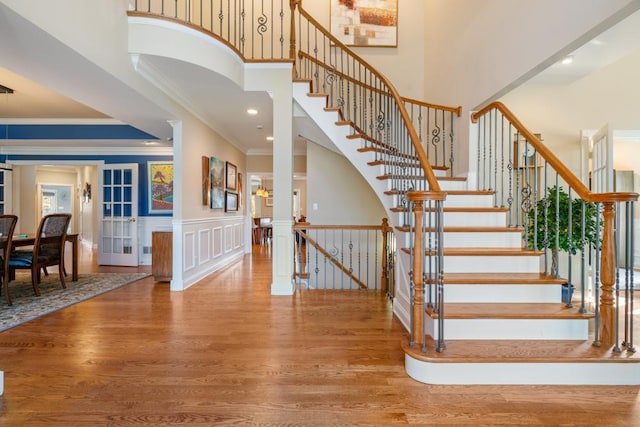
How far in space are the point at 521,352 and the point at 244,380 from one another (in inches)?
68.6

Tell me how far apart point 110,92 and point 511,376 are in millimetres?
4215

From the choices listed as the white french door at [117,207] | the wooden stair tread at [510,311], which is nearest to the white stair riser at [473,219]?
the wooden stair tread at [510,311]

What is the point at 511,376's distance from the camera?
189cm

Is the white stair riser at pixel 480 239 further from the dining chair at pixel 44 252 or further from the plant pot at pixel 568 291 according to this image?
the dining chair at pixel 44 252

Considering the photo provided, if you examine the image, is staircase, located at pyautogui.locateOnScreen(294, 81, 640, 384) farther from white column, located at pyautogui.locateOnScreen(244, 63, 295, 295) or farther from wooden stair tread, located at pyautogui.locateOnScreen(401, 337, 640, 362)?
white column, located at pyautogui.locateOnScreen(244, 63, 295, 295)

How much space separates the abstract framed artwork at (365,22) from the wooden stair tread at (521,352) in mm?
5060

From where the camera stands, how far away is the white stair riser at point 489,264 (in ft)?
8.73

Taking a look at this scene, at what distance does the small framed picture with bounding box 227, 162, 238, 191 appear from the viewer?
6160 mm

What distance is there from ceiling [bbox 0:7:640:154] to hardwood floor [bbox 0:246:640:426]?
7.61 ft

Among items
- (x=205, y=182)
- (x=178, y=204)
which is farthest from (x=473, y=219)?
(x=205, y=182)

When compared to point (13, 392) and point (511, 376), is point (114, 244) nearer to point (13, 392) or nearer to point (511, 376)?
point (13, 392)

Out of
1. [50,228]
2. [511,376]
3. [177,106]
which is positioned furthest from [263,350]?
[50,228]

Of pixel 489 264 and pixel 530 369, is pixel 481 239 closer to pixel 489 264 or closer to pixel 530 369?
pixel 489 264

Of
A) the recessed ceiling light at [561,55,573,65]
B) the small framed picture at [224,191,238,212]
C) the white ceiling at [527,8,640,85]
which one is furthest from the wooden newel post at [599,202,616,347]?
the small framed picture at [224,191,238,212]
